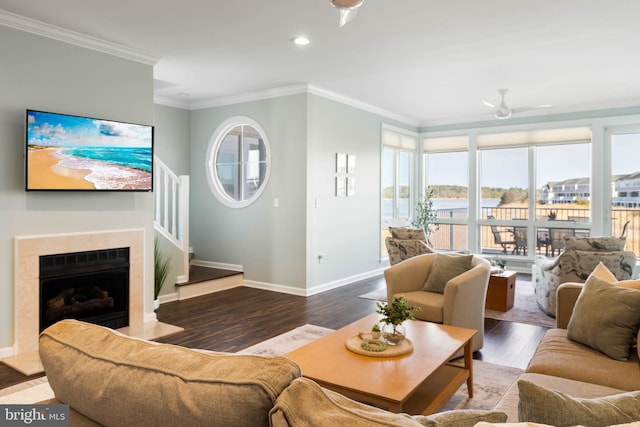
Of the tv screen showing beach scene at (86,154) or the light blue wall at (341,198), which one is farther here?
the light blue wall at (341,198)

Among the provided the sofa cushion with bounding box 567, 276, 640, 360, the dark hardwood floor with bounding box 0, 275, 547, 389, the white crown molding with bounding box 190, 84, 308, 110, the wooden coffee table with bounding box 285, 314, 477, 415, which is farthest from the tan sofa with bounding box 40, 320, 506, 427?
the white crown molding with bounding box 190, 84, 308, 110

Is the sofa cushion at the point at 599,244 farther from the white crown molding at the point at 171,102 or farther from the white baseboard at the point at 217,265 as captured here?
the white crown molding at the point at 171,102

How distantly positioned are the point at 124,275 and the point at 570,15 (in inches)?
175

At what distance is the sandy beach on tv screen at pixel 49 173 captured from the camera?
3.53m

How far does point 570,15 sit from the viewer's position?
3.44 m

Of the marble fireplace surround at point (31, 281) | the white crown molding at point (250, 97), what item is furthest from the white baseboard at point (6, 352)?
the white crown molding at point (250, 97)

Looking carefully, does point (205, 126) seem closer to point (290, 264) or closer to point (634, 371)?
point (290, 264)

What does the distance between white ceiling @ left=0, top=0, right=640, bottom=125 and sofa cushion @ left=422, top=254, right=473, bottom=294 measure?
6.42 ft

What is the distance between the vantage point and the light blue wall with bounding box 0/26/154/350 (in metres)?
3.49

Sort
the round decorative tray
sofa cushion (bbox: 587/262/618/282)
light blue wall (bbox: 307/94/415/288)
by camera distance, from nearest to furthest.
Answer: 1. the round decorative tray
2. sofa cushion (bbox: 587/262/618/282)
3. light blue wall (bbox: 307/94/415/288)

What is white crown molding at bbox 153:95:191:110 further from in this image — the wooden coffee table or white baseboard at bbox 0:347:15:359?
the wooden coffee table

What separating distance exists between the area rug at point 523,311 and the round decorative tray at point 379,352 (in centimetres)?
254

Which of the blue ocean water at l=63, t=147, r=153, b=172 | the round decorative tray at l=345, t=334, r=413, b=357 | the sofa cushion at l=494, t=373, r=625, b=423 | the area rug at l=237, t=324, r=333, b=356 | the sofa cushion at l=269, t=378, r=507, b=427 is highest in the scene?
the blue ocean water at l=63, t=147, r=153, b=172

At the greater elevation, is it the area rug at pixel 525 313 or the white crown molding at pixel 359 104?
the white crown molding at pixel 359 104
